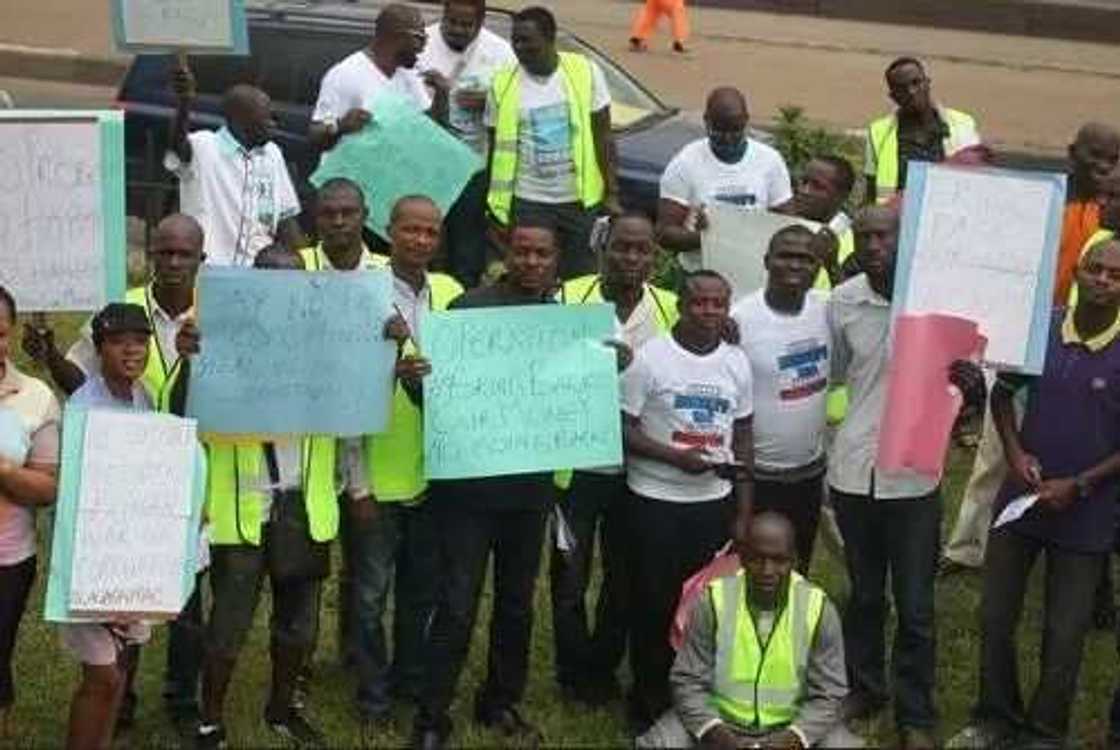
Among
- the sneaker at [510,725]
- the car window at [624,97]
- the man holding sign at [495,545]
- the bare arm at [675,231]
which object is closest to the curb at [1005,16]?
the car window at [624,97]

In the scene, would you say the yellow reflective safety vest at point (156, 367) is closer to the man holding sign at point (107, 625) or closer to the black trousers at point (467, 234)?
the man holding sign at point (107, 625)

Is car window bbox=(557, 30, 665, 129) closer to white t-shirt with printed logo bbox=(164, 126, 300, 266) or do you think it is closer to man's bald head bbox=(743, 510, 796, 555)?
white t-shirt with printed logo bbox=(164, 126, 300, 266)

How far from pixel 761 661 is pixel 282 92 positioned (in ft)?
23.9

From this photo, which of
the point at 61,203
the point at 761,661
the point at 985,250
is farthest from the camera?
the point at 61,203

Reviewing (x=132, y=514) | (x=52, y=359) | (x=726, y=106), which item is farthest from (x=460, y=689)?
(x=726, y=106)

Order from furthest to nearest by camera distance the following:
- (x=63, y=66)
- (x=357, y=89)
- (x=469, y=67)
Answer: (x=63, y=66)
(x=469, y=67)
(x=357, y=89)

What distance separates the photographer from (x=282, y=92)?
1309 cm

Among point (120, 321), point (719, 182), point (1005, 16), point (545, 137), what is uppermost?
point (1005, 16)

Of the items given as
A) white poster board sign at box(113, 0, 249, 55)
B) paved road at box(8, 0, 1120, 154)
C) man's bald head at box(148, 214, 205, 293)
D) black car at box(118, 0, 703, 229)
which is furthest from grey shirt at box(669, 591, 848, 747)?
paved road at box(8, 0, 1120, 154)

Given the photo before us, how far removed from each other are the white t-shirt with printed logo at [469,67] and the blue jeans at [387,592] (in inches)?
107

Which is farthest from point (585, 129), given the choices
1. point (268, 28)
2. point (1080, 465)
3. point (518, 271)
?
point (268, 28)

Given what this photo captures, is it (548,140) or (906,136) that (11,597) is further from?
(906,136)

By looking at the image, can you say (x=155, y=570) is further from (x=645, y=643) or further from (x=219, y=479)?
(x=645, y=643)

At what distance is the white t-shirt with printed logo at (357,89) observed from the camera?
9156 mm
